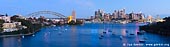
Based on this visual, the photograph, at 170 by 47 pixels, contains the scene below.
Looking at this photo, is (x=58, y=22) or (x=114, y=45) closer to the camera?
(x=114, y=45)

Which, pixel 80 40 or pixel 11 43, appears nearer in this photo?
pixel 11 43

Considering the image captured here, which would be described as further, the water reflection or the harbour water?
the harbour water

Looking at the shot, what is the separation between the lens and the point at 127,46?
22.9 m

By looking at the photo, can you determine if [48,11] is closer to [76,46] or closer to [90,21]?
[90,21]

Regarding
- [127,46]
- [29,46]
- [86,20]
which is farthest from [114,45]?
[86,20]

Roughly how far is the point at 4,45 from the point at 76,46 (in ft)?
12.1

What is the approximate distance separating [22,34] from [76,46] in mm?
12164

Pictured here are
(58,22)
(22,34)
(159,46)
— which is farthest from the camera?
(58,22)

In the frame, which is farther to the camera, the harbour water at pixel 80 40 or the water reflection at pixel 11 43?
the harbour water at pixel 80 40

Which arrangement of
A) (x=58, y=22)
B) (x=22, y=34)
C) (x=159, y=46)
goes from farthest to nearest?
(x=58, y=22)
(x=22, y=34)
(x=159, y=46)

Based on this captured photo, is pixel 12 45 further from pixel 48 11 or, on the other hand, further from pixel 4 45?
pixel 48 11

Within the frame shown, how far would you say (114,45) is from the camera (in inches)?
937

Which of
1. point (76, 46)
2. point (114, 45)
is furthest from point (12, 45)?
point (114, 45)

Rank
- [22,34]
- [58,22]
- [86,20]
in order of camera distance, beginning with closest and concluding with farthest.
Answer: [22,34] → [58,22] → [86,20]
